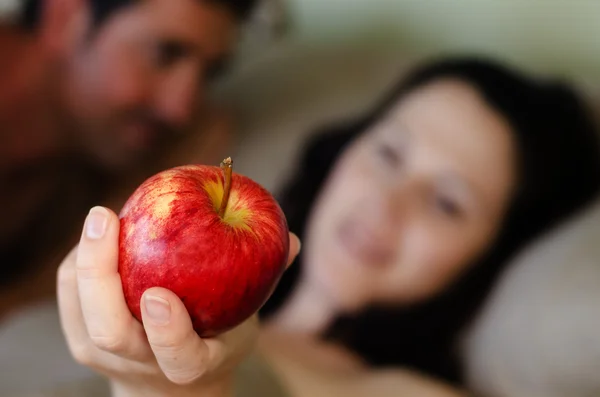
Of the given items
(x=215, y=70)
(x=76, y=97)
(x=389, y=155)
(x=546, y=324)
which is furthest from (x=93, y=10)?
(x=546, y=324)

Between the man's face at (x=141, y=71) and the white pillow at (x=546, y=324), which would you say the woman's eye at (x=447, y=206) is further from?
the man's face at (x=141, y=71)

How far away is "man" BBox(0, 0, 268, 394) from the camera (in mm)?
1183

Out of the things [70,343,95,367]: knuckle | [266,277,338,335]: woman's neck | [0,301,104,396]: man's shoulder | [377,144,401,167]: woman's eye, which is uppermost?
[377,144,401,167]: woman's eye

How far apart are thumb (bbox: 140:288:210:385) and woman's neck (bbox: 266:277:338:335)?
0.60 m

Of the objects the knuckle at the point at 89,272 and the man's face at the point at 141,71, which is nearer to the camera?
the knuckle at the point at 89,272

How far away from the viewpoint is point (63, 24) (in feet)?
3.92

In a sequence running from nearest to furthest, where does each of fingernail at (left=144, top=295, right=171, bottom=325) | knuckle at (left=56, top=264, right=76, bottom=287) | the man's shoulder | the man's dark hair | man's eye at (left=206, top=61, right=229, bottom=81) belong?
1. fingernail at (left=144, top=295, right=171, bottom=325)
2. knuckle at (left=56, top=264, right=76, bottom=287)
3. the man's shoulder
4. the man's dark hair
5. man's eye at (left=206, top=61, right=229, bottom=81)

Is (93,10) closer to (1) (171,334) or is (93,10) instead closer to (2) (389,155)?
(2) (389,155)

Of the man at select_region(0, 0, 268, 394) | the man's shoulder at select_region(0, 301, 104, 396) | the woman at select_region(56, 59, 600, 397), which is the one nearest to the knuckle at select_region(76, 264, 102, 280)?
the woman at select_region(56, 59, 600, 397)

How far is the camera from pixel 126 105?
1257mm

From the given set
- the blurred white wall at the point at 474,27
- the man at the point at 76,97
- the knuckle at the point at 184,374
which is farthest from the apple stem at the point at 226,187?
the blurred white wall at the point at 474,27

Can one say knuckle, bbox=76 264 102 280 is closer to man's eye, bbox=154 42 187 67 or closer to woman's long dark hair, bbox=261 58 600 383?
woman's long dark hair, bbox=261 58 600 383

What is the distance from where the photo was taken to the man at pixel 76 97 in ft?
3.88

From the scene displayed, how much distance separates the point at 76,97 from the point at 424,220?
82cm
